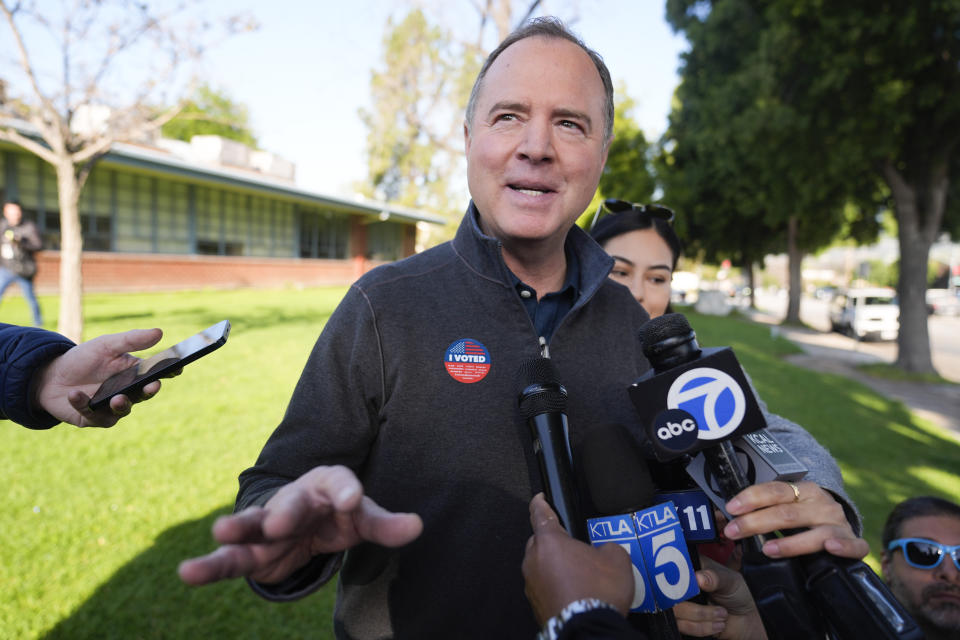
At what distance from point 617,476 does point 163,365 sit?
1100mm

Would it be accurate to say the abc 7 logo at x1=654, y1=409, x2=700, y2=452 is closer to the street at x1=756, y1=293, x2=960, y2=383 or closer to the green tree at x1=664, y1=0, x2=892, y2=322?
the green tree at x1=664, y1=0, x2=892, y2=322

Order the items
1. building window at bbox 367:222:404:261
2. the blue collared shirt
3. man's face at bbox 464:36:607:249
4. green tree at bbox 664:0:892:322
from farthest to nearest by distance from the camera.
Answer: building window at bbox 367:222:404:261
green tree at bbox 664:0:892:322
the blue collared shirt
man's face at bbox 464:36:607:249

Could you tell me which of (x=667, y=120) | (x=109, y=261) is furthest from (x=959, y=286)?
(x=109, y=261)

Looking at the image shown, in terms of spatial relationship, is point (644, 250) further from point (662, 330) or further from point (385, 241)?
point (385, 241)

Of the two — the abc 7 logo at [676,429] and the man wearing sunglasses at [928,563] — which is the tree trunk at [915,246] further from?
the abc 7 logo at [676,429]

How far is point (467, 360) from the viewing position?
5.09ft

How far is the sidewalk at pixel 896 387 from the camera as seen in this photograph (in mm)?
8359

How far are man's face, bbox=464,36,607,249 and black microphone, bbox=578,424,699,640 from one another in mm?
634

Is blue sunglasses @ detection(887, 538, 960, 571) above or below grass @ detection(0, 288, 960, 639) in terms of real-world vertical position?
above

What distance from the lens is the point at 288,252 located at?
23.8 metres

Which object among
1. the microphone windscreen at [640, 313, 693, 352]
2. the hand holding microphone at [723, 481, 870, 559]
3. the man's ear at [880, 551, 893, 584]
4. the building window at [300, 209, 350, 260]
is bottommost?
the man's ear at [880, 551, 893, 584]

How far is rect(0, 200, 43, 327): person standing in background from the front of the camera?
362 inches

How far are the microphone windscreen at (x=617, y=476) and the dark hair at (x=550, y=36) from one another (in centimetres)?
97

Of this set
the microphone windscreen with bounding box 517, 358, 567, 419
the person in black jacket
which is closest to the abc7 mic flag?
the microphone windscreen with bounding box 517, 358, 567, 419
